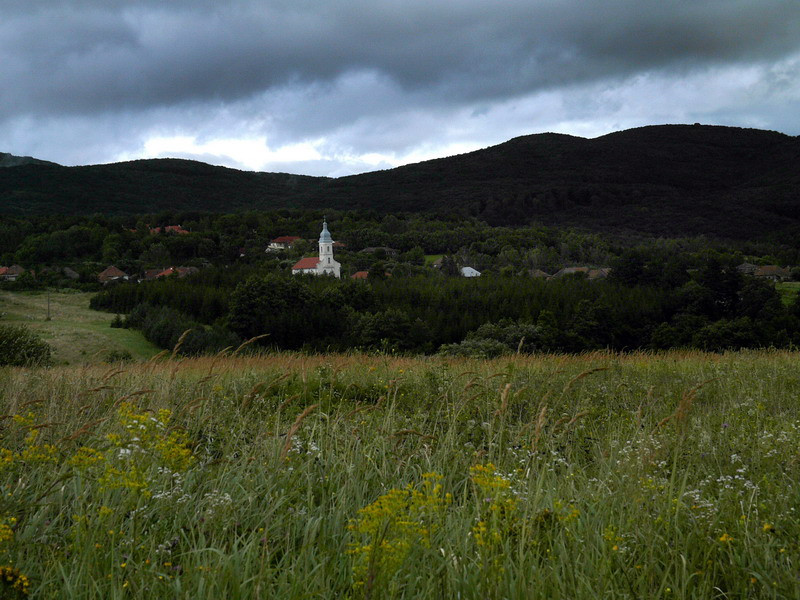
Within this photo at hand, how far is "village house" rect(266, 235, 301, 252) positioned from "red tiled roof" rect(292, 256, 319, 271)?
20.3 metres

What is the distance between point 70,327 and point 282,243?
83.7 meters

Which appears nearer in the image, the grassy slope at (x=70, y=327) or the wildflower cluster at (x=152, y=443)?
the wildflower cluster at (x=152, y=443)

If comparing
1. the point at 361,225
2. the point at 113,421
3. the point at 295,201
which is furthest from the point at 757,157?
the point at 113,421

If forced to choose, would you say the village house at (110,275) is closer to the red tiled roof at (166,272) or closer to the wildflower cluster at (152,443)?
the red tiled roof at (166,272)

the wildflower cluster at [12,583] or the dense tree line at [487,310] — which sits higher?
the wildflower cluster at [12,583]

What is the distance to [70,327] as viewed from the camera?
52812 mm

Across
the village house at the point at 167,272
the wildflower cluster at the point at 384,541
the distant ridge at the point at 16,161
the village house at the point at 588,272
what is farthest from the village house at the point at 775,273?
the distant ridge at the point at 16,161

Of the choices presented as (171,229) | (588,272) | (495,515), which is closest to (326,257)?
(171,229)

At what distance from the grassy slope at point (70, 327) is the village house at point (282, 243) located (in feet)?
174

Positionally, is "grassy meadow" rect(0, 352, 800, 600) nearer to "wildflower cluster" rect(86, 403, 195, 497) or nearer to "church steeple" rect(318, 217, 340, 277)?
"wildflower cluster" rect(86, 403, 195, 497)

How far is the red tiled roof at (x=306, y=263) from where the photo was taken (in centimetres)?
10731

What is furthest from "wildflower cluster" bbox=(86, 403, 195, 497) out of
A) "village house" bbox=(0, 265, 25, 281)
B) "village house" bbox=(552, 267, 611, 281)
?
"village house" bbox=(0, 265, 25, 281)

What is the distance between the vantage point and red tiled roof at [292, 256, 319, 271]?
4225 inches

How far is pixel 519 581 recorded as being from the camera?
2.24m
